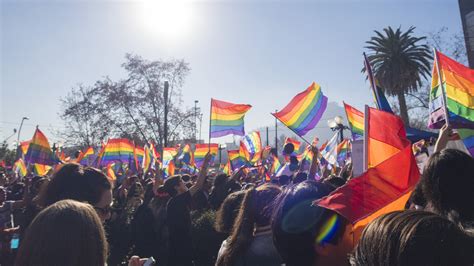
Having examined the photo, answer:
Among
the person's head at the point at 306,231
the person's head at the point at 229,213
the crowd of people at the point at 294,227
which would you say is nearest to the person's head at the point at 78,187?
the crowd of people at the point at 294,227

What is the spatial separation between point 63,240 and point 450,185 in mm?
2264

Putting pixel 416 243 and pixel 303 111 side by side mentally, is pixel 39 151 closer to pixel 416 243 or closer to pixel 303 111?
pixel 303 111

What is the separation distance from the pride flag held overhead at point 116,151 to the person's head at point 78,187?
34.3 feet

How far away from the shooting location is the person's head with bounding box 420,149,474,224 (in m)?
2.29

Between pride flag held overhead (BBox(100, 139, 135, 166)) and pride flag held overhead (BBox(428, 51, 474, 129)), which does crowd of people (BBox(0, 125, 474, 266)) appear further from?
pride flag held overhead (BBox(100, 139, 135, 166))

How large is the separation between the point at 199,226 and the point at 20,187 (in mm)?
4886

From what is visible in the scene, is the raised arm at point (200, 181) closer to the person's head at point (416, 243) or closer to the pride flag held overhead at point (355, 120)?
the pride flag held overhead at point (355, 120)

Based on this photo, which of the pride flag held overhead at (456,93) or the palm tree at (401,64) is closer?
the pride flag held overhead at (456,93)

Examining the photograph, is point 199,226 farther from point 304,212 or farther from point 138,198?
point 304,212

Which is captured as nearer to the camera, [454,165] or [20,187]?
[454,165]

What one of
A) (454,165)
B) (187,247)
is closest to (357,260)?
(454,165)

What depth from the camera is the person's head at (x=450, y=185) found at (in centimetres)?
229

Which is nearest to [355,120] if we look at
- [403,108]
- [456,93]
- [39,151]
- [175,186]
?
[456,93]

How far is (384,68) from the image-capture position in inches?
1272
